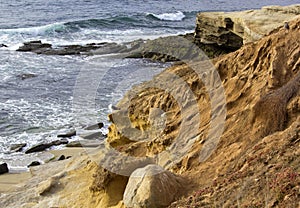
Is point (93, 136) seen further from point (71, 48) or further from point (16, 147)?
point (71, 48)

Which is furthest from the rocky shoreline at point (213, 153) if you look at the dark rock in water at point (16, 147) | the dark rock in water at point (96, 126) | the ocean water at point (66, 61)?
the ocean water at point (66, 61)

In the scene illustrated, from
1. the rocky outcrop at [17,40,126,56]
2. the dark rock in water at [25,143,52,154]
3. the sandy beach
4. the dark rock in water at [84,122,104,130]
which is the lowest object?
the rocky outcrop at [17,40,126,56]

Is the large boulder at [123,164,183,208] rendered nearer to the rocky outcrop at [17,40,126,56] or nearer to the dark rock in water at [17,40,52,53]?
the rocky outcrop at [17,40,126,56]

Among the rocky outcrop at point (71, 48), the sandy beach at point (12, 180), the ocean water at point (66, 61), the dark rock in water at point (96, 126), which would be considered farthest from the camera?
the rocky outcrop at point (71, 48)

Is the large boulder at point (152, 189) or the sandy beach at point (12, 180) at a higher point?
the large boulder at point (152, 189)

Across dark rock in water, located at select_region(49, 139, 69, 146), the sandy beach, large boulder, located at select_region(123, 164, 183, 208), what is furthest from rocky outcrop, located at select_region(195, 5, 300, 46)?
large boulder, located at select_region(123, 164, 183, 208)

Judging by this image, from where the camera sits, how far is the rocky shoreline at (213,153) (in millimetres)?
7582

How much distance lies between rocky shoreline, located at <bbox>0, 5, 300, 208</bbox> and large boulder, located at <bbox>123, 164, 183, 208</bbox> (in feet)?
0.05

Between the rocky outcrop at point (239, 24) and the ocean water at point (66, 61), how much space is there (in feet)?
12.5

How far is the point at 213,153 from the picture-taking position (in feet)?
31.0

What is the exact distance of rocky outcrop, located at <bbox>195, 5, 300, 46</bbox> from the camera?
24203mm

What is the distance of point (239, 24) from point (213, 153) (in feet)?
65.3

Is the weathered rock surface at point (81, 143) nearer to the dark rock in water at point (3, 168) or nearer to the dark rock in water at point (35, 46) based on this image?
the dark rock in water at point (3, 168)

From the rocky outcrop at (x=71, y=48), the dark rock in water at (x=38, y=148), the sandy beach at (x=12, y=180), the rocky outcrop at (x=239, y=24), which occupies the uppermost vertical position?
the rocky outcrop at (x=239, y=24)
